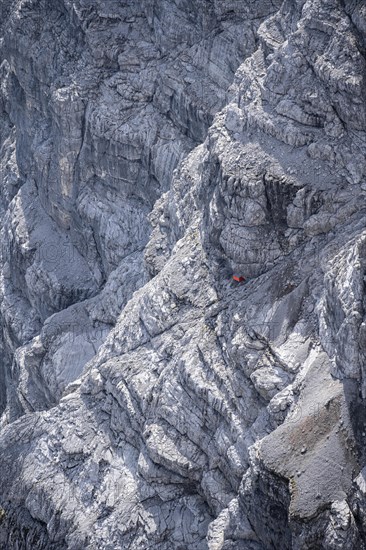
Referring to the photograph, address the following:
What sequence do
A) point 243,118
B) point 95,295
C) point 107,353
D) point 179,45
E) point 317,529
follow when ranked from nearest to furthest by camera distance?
point 317,529 < point 243,118 < point 107,353 < point 179,45 < point 95,295

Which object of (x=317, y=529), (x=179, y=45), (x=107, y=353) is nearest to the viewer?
(x=317, y=529)

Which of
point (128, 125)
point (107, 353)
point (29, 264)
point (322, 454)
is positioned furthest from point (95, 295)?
point (322, 454)

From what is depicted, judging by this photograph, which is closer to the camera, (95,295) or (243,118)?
(243,118)

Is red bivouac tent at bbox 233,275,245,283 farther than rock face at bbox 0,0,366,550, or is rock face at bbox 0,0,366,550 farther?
red bivouac tent at bbox 233,275,245,283

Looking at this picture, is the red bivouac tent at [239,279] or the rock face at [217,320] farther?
the red bivouac tent at [239,279]

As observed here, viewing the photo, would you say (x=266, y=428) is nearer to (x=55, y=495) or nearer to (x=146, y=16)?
(x=55, y=495)

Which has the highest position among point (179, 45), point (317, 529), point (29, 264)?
point (179, 45)

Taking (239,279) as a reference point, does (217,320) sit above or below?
below

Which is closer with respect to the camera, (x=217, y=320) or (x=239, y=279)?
(x=217, y=320)
